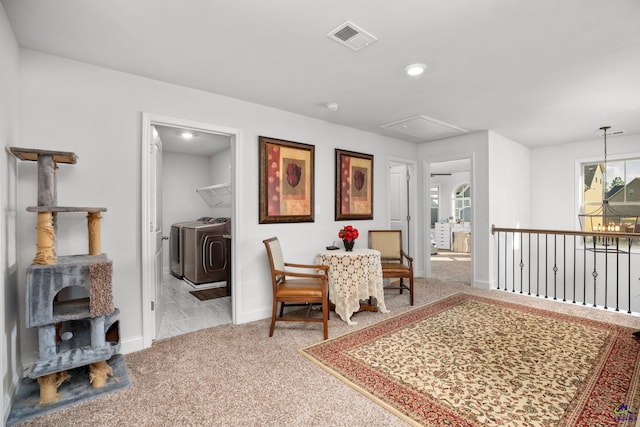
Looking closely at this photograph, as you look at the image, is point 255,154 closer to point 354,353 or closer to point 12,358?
point 354,353

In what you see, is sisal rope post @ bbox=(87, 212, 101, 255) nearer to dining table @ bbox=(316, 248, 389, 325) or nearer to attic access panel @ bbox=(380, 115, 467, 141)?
dining table @ bbox=(316, 248, 389, 325)

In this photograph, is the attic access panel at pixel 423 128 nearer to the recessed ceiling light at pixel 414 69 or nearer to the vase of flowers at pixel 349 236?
the recessed ceiling light at pixel 414 69

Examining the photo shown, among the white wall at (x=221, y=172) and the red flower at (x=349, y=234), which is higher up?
the white wall at (x=221, y=172)

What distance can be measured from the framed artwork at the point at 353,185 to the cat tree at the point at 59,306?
284cm

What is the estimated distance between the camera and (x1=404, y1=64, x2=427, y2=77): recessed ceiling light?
2562 mm

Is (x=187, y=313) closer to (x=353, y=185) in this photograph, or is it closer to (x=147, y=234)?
(x=147, y=234)

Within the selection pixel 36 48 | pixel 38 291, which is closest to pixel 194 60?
pixel 36 48

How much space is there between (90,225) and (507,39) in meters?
3.33

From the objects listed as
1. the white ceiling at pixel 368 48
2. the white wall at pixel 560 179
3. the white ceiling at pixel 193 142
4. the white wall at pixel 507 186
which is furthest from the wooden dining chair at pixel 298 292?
the white wall at pixel 560 179

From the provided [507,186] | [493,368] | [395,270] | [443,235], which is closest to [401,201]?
[507,186]

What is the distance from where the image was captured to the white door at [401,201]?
552 cm

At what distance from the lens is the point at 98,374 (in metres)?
2.05

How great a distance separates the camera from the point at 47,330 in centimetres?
192

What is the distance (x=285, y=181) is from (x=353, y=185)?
1.21 m
